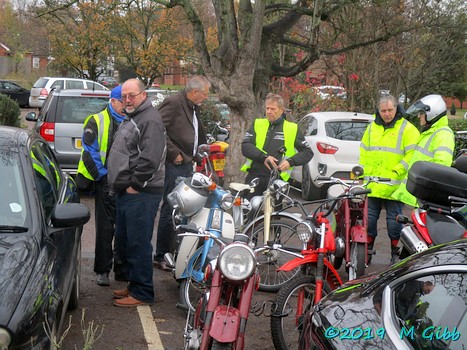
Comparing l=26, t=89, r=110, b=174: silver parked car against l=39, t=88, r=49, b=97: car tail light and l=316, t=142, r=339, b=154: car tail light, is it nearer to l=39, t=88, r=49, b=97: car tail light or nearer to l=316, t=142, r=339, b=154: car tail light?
l=316, t=142, r=339, b=154: car tail light

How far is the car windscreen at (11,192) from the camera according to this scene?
4.74 meters

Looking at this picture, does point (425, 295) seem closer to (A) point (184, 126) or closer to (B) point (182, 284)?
(B) point (182, 284)

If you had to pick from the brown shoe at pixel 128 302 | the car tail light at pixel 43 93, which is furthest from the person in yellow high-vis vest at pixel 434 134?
the car tail light at pixel 43 93

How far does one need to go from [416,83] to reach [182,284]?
1409 cm

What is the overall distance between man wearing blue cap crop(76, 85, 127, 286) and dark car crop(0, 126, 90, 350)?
2.72 ft

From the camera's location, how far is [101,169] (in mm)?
7004

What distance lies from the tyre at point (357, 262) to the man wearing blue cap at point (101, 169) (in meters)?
2.23

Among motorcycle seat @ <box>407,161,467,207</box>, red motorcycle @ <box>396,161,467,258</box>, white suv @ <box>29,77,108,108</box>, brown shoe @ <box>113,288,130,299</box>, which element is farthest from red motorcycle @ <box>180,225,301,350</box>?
white suv @ <box>29,77,108,108</box>

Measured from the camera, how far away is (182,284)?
6344 millimetres

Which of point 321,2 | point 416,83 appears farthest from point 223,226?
point 416,83

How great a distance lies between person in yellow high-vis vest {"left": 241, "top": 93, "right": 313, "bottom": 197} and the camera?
7.71m

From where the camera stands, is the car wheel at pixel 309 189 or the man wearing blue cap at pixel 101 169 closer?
the man wearing blue cap at pixel 101 169

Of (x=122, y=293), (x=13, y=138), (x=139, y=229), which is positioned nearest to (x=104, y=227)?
(x=122, y=293)

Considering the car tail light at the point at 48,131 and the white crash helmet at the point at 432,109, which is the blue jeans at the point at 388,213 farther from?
the car tail light at the point at 48,131
